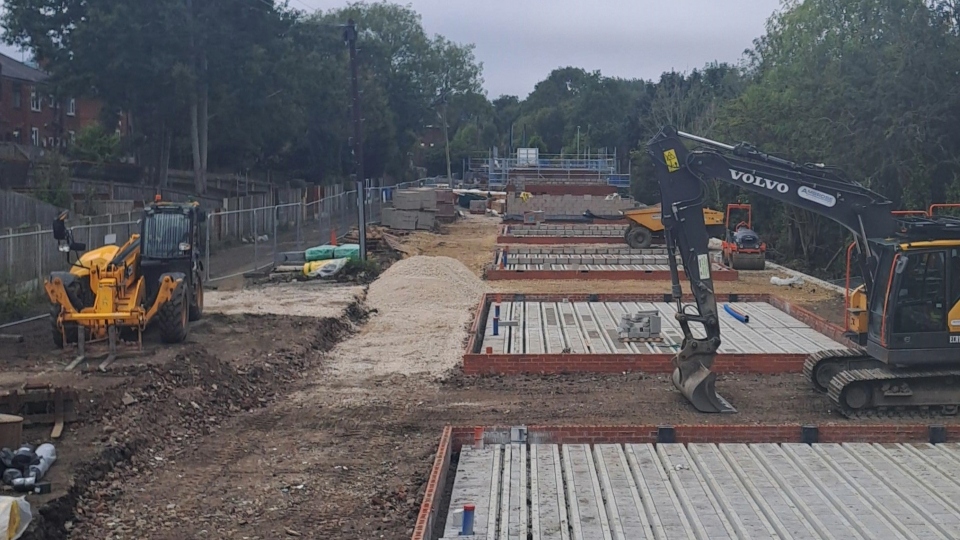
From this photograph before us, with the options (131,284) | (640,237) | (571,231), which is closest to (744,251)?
(640,237)

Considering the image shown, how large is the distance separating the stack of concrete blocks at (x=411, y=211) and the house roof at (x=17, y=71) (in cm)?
2028

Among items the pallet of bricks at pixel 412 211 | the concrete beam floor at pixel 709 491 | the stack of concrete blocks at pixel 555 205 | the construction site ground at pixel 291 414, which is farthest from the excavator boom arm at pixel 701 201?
the stack of concrete blocks at pixel 555 205

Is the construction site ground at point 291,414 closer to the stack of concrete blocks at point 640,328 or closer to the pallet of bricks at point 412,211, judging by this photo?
the stack of concrete blocks at point 640,328

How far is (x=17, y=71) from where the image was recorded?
56781 mm

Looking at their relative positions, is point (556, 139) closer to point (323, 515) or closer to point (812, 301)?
point (812, 301)

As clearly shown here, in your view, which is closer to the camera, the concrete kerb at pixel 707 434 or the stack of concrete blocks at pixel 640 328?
the concrete kerb at pixel 707 434

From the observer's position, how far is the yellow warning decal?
44.5 feet

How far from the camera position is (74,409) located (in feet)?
39.1

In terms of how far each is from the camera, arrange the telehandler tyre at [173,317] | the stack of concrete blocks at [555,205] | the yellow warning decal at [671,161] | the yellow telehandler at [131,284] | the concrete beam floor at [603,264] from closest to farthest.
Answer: the yellow warning decal at [671,161] → the yellow telehandler at [131,284] → the telehandler tyre at [173,317] → the concrete beam floor at [603,264] → the stack of concrete blocks at [555,205]

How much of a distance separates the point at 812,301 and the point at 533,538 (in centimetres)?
1895

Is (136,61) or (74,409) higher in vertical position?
(136,61)

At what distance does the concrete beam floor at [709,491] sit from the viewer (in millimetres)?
8492

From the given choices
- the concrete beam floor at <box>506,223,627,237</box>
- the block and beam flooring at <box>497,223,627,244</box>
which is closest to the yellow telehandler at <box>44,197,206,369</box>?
the block and beam flooring at <box>497,223,627,244</box>

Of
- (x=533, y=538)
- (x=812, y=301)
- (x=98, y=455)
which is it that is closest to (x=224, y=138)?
(x=812, y=301)
